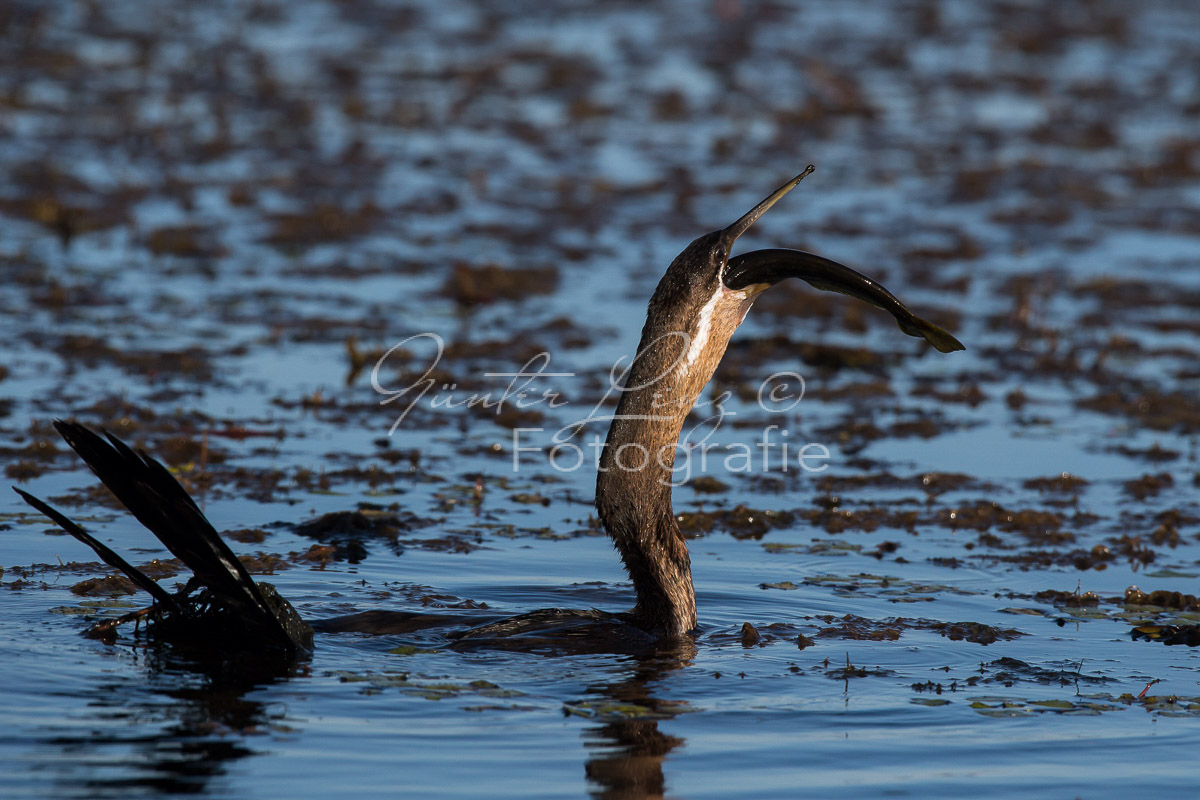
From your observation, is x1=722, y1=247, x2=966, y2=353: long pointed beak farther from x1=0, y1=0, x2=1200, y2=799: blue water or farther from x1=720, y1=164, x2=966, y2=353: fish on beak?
x1=0, y1=0, x2=1200, y2=799: blue water

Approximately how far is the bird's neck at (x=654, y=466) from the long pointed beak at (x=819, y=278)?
5.9 inches

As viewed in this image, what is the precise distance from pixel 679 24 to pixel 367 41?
16.5ft

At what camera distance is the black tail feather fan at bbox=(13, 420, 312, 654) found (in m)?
5.30

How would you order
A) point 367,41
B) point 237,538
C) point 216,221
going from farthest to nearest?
point 367,41
point 216,221
point 237,538

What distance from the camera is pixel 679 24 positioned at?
85.4ft

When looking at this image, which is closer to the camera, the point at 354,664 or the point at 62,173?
the point at 354,664

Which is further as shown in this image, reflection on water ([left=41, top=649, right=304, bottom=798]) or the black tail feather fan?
the black tail feather fan

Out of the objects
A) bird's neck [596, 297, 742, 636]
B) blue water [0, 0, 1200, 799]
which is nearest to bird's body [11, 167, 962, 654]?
bird's neck [596, 297, 742, 636]

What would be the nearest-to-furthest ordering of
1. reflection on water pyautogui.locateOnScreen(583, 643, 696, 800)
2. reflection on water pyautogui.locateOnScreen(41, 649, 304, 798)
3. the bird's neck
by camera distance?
reflection on water pyautogui.locateOnScreen(41, 649, 304, 798), reflection on water pyautogui.locateOnScreen(583, 643, 696, 800), the bird's neck

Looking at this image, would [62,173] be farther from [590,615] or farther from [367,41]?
[590,615]

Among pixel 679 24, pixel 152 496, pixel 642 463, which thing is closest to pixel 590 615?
pixel 642 463

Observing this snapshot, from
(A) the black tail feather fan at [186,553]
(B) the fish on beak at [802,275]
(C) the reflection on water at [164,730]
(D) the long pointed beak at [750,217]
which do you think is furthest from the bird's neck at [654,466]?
(C) the reflection on water at [164,730]

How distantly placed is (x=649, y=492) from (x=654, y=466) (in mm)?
96

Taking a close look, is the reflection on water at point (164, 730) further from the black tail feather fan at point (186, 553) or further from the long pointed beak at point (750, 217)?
the long pointed beak at point (750, 217)
